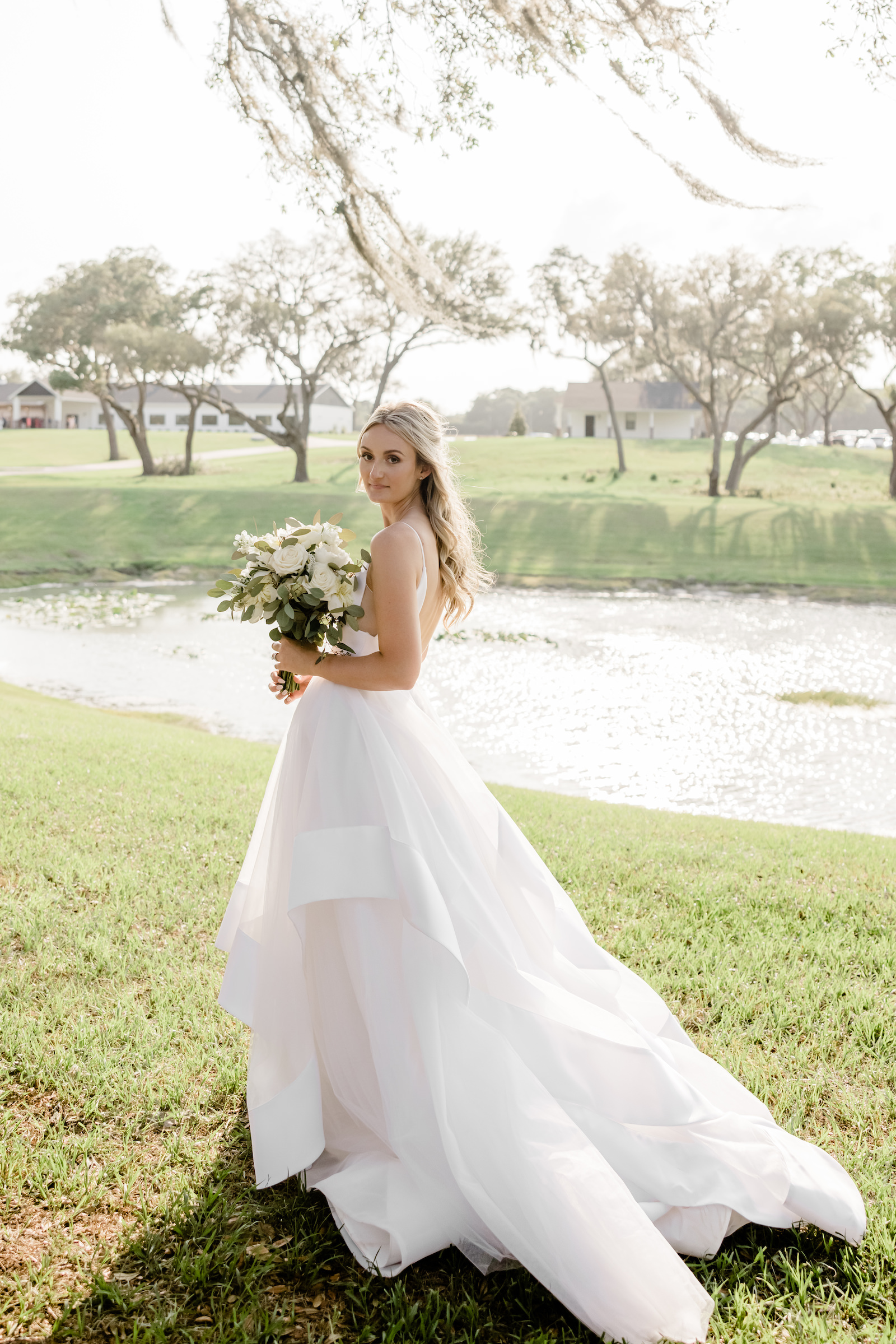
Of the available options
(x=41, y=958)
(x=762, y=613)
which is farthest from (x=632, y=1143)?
(x=762, y=613)

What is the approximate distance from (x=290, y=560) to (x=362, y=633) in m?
0.37

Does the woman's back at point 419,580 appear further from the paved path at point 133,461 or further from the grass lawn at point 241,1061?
the paved path at point 133,461

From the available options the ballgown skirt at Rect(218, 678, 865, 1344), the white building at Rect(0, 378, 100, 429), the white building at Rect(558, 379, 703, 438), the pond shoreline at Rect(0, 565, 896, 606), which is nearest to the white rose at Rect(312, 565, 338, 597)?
the ballgown skirt at Rect(218, 678, 865, 1344)

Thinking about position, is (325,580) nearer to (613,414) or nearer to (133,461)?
(613,414)

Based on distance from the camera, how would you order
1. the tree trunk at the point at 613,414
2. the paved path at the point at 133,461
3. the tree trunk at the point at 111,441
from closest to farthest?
1. the tree trunk at the point at 613,414
2. the paved path at the point at 133,461
3. the tree trunk at the point at 111,441

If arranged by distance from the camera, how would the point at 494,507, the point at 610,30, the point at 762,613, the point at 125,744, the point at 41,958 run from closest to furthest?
1. the point at 41,958
2. the point at 610,30
3. the point at 125,744
4. the point at 762,613
5. the point at 494,507

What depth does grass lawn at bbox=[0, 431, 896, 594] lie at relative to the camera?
1235 inches

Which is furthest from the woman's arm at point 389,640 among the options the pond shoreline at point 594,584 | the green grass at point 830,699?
the pond shoreline at point 594,584

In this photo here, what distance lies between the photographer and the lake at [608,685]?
37.8 feet

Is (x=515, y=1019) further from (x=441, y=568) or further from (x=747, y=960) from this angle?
(x=747, y=960)

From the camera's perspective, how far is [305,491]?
44.6 m

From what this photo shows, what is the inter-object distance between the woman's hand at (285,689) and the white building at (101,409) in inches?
3496

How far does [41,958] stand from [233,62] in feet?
18.1

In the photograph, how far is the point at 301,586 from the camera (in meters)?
3.21
